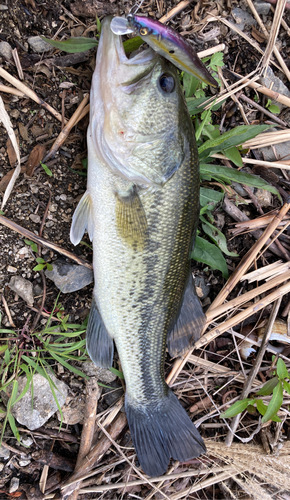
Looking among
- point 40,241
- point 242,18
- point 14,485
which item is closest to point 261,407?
point 14,485

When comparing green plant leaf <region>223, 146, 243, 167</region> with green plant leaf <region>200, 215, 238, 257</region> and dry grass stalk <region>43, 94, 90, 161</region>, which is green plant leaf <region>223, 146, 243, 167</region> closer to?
green plant leaf <region>200, 215, 238, 257</region>

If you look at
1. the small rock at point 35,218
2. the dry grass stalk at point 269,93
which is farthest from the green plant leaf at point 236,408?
the dry grass stalk at point 269,93

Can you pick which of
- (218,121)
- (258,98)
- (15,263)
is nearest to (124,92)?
(218,121)

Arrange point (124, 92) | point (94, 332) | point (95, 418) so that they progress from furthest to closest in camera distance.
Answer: point (95, 418)
point (94, 332)
point (124, 92)

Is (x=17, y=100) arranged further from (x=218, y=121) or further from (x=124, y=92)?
(x=218, y=121)

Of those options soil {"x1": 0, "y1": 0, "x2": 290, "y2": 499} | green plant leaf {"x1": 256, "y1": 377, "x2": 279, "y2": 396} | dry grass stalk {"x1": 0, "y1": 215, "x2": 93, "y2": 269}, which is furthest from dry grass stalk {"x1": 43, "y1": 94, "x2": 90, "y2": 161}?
green plant leaf {"x1": 256, "y1": 377, "x2": 279, "y2": 396}

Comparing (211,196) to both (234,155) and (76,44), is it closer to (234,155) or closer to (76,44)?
(234,155)
